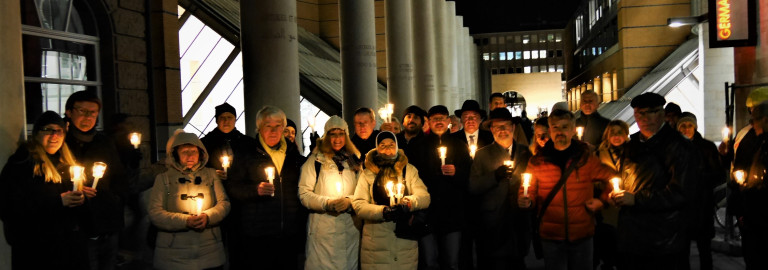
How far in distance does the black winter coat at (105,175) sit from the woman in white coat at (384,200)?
80.5 inches

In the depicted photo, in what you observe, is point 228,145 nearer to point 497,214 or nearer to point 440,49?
point 497,214

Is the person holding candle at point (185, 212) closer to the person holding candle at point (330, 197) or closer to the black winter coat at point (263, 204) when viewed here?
the black winter coat at point (263, 204)

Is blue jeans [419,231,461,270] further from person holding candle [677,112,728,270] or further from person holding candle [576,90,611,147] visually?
person holding candle [576,90,611,147]

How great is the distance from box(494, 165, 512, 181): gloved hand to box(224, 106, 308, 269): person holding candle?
6.32ft

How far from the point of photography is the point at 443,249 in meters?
7.01

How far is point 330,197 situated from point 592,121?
511 centimetres

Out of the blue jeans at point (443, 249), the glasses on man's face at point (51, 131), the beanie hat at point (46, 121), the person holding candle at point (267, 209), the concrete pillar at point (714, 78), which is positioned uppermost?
the concrete pillar at point (714, 78)

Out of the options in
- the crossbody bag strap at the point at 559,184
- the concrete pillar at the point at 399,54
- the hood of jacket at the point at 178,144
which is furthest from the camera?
the concrete pillar at the point at 399,54

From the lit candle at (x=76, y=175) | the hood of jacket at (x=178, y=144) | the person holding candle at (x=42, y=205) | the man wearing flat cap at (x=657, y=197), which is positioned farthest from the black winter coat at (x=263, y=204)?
the man wearing flat cap at (x=657, y=197)

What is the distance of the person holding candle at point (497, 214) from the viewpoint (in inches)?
260

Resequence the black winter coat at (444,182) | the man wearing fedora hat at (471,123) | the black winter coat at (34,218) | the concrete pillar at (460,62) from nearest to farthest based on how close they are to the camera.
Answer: the black winter coat at (34,218) → the black winter coat at (444,182) → the man wearing fedora hat at (471,123) → the concrete pillar at (460,62)

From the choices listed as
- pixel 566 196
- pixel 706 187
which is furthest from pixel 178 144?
pixel 706 187

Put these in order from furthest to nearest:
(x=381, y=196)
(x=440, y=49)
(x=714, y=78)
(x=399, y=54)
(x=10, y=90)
→ 1. (x=440, y=49)
2. (x=399, y=54)
3. (x=714, y=78)
4. (x=381, y=196)
5. (x=10, y=90)

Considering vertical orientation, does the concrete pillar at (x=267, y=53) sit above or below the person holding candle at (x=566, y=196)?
above
